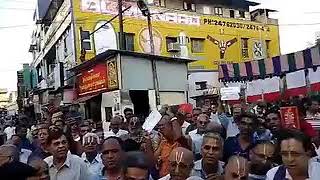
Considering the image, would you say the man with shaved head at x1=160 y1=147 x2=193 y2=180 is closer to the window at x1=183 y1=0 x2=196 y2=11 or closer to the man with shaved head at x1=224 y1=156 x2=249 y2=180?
the man with shaved head at x1=224 y1=156 x2=249 y2=180

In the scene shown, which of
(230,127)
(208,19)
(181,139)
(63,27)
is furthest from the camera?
(208,19)

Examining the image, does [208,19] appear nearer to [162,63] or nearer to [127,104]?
[162,63]

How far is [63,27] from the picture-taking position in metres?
31.2

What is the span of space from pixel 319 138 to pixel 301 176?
1647mm

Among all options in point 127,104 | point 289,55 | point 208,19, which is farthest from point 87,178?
point 208,19

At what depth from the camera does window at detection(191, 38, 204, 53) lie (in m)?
35.8

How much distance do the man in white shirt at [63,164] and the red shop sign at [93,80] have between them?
1606cm

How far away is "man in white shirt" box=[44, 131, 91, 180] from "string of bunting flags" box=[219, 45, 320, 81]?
7838 millimetres

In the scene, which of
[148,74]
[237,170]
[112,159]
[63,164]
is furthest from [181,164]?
[148,74]

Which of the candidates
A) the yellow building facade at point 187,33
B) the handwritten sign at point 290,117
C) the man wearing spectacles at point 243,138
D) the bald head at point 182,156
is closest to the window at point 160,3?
the yellow building facade at point 187,33

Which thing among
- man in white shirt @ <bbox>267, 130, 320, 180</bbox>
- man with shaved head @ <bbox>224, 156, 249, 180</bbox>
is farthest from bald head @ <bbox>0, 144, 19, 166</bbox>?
man in white shirt @ <bbox>267, 130, 320, 180</bbox>

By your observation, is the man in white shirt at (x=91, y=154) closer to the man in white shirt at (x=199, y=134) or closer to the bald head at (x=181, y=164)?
the man in white shirt at (x=199, y=134)

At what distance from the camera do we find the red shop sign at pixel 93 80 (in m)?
21.5

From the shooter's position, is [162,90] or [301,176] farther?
[162,90]
